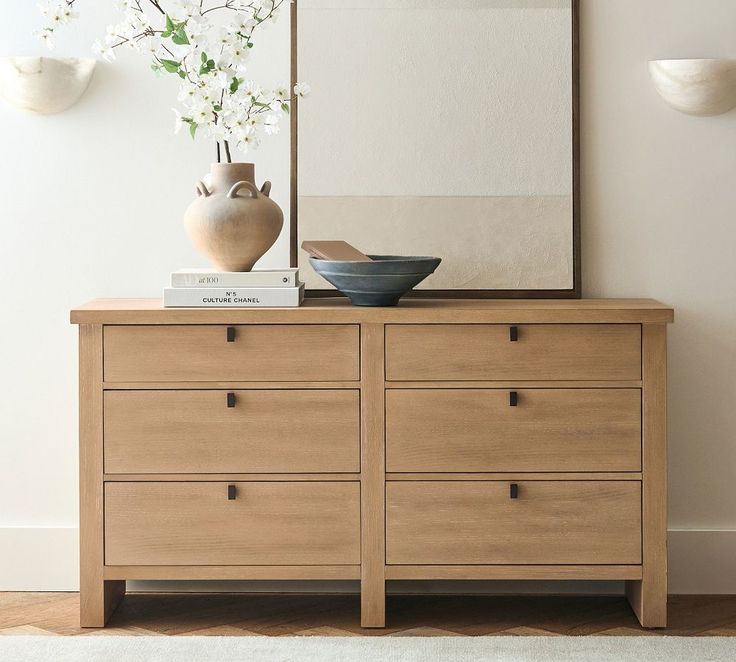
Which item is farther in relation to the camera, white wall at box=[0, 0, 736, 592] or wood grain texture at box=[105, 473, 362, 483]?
white wall at box=[0, 0, 736, 592]

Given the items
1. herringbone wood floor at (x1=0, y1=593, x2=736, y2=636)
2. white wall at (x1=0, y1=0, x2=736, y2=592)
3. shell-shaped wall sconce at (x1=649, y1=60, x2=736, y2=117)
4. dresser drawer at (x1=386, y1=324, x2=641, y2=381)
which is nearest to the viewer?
dresser drawer at (x1=386, y1=324, x2=641, y2=381)

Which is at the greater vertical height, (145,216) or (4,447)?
(145,216)

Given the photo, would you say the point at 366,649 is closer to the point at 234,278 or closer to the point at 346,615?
the point at 346,615

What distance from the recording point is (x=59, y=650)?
7.99ft

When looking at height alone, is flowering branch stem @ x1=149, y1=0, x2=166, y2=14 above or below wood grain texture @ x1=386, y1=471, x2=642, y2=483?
above

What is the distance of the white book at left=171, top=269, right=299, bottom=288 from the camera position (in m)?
2.53

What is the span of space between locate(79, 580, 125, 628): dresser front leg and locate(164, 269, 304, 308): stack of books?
0.74 meters

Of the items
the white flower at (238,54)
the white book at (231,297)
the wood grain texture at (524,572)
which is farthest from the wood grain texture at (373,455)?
the white flower at (238,54)

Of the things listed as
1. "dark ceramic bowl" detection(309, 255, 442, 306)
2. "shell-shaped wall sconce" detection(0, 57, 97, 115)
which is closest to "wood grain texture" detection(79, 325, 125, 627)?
"dark ceramic bowl" detection(309, 255, 442, 306)

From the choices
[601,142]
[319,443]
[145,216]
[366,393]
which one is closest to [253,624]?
[319,443]

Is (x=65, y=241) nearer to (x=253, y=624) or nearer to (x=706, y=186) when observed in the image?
(x=253, y=624)

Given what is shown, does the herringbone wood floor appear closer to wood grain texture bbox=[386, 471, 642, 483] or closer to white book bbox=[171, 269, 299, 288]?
wood grain texture bbox=[386, 471, 642, 483]

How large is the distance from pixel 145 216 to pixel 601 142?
1.33m

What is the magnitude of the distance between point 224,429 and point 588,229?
1.19 metres
